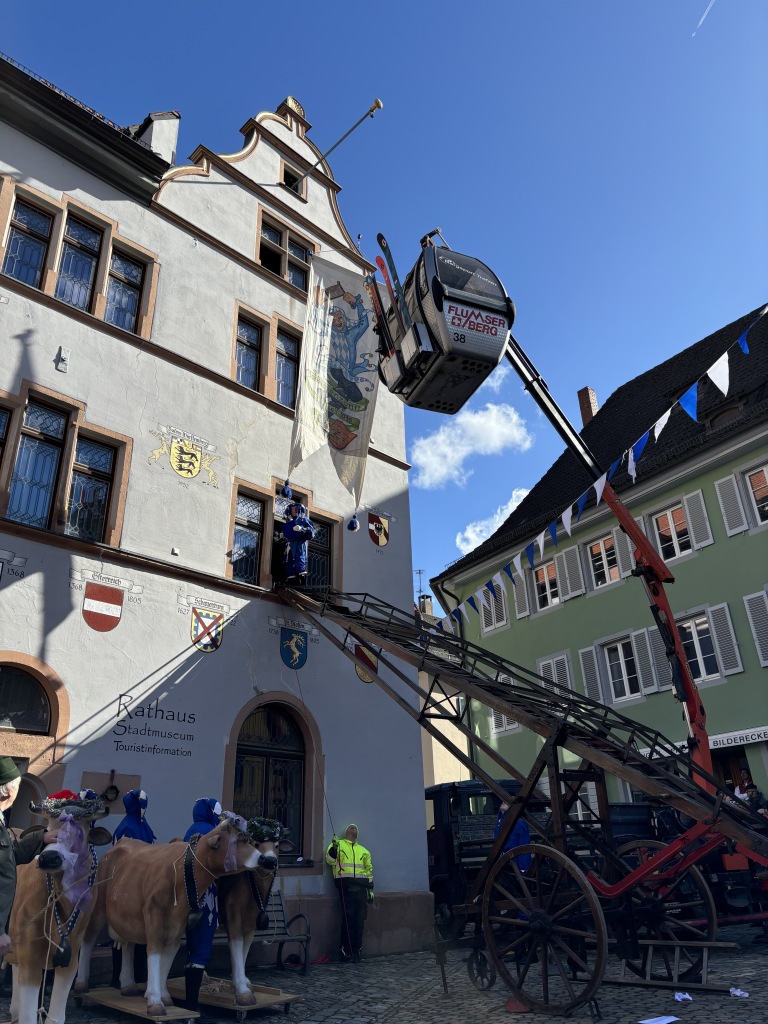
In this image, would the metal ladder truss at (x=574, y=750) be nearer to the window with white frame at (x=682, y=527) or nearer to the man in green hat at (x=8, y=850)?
the man in green hat at (x=8, y=850)

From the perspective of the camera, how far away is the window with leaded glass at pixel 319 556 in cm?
1424

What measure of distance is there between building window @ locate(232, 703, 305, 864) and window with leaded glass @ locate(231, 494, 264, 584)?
2.23m

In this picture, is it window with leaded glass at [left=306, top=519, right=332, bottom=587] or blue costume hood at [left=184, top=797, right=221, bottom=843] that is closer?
blue costume hood at [left=184, top=797, right=221, bottom=843]

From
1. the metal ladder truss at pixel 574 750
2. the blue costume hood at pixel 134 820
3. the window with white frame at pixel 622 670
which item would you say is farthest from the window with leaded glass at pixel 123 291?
the window with white frame at pixel 622 670

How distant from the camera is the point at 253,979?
9.10 meters

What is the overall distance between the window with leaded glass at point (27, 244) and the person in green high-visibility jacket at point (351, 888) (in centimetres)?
965

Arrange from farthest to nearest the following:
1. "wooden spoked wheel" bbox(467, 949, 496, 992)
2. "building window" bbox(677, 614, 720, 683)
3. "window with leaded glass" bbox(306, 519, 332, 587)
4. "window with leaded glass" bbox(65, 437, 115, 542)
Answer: "building window" bbox(677, 614, 720, 683)
"window with leaded glass" bbox(306, 519, 332, 587)
"window with leaded glass" bbox(65, 437, 115, 542)
"wooden spoked wheel" bbox(467, 949, 496, 992)

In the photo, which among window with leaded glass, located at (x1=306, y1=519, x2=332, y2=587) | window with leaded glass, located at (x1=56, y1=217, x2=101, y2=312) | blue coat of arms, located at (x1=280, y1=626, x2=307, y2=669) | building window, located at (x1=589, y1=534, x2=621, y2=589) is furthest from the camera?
building window, located at (x1=589, y1=534, x2=621, y2=589)

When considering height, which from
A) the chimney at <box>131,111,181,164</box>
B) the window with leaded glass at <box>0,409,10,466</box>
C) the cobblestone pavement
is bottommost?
the cobblestone pavement

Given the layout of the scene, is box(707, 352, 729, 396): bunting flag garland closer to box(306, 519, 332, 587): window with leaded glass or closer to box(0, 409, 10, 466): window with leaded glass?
box(306, 519, 332, 587): window with leaded glass

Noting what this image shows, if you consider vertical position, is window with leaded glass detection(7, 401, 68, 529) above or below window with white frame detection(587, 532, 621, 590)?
below

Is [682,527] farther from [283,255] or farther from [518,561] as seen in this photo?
[283,255]

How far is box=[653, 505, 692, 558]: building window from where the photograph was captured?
20.4 m

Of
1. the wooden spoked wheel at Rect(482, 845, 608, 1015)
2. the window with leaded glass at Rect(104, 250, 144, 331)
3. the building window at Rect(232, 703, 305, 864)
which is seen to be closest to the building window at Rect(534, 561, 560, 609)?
the building window at Rect(232, 703, 305, 864)
